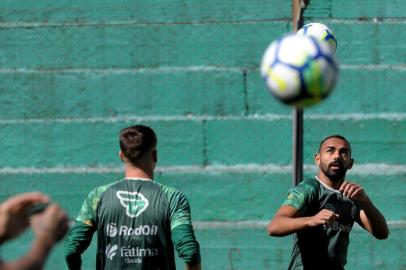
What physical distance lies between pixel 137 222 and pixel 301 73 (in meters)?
1.32

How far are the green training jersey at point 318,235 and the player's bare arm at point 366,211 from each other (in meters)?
0.18

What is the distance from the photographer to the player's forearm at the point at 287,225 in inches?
226

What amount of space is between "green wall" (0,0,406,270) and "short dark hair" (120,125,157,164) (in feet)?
11.0

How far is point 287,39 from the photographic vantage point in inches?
209

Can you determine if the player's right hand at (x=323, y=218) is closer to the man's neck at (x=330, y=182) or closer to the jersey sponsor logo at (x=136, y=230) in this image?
Result: the man's neck at (x=330, y=182)

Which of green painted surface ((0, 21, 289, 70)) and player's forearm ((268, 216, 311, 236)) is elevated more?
green painted surface ((0, 21, 289, 70))

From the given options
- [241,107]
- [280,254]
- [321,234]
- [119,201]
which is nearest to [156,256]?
[119,201]

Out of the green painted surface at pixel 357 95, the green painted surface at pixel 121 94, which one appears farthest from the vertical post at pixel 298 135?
the green painted surface at pixel 121 94

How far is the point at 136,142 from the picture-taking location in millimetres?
5508

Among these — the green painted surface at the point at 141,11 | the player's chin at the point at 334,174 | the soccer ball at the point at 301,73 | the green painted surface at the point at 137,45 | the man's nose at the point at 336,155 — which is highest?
the green painted surface at the point at 141,11

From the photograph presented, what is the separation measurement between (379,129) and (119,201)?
4.41 m

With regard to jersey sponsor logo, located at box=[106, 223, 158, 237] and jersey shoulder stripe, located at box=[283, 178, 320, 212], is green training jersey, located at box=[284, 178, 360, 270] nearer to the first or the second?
jersey shoulder stripe, located at box=[283, 178, 320, 212]

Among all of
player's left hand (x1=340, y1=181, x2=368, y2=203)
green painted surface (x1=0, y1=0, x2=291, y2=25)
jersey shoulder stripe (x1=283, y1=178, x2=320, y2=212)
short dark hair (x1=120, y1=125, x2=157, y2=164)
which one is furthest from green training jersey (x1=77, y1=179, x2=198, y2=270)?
green painted surface (x1=0, y1=0, x2=291, y2=25)

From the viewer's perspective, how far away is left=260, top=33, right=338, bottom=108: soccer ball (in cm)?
506
